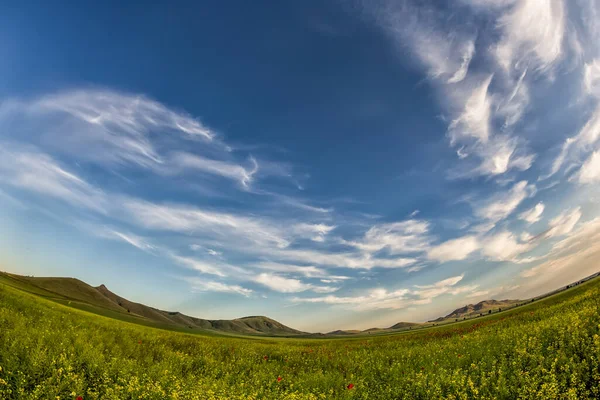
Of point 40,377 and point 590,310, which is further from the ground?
point 590,310

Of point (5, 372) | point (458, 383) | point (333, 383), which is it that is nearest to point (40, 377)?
point (5, 372)

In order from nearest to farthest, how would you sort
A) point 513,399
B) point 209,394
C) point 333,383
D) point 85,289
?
point 513,399, point 209,394, point 333,383, point 85,289

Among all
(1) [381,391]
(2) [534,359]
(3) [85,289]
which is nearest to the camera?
(2) [534,359]

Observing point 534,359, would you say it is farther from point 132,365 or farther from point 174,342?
point 174,342

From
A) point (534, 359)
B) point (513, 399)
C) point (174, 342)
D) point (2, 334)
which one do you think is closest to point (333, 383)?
point (513, 399)

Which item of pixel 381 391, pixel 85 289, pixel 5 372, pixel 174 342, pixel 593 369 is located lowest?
pixel 85 289

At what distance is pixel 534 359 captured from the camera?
368 inches

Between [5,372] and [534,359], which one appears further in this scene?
[534,359]

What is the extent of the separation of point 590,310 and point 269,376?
1506 centimetres

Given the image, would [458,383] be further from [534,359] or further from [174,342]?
[174,342]

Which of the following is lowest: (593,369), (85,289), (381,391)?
(85,289)

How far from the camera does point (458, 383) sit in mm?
8602

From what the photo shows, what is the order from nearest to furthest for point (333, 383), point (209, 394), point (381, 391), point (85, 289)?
point (209, 394) < point (381, 391) < point (333, 383) < point (85, 289)

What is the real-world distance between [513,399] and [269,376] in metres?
9.86
